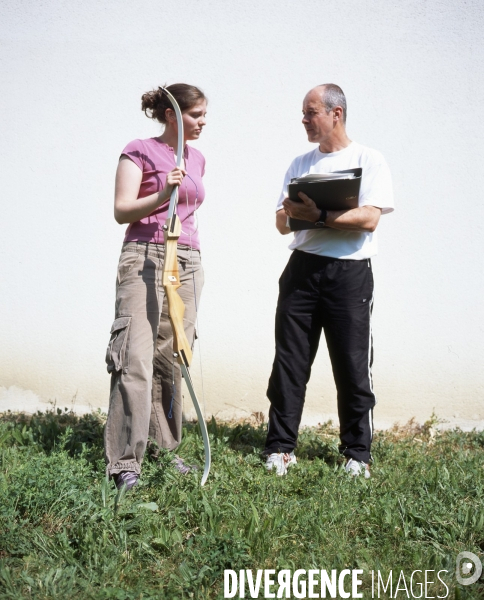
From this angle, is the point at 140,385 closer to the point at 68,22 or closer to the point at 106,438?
the point at 106,438

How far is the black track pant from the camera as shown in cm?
386

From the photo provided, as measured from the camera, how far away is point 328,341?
3979 millimetres

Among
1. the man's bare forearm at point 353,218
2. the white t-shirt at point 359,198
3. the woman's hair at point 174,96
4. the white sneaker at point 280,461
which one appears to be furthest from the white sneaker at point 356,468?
the woman's hair at point 174,96

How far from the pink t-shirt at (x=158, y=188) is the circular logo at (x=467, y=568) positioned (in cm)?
200

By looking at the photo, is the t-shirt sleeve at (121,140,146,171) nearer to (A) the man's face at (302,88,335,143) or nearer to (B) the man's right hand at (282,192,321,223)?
(B) the man's right hand at (282,192,321,223)

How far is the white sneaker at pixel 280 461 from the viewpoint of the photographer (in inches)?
151

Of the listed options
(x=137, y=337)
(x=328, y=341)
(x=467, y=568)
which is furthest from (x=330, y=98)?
(x=467, y=568)

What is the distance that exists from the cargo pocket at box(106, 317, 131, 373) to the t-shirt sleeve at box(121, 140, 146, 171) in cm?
79

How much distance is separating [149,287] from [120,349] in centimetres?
36

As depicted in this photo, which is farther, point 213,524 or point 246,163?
point 246,163

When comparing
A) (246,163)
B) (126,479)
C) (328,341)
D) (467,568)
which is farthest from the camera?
(246,163)

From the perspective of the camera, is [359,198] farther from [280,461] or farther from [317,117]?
[280,461]

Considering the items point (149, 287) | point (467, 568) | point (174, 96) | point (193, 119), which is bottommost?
point (467, 568)

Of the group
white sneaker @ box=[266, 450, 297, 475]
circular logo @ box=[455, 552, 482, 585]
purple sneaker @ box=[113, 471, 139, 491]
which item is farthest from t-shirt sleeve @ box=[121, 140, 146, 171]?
circular logo @ box=[455, 552, 482, 585]
